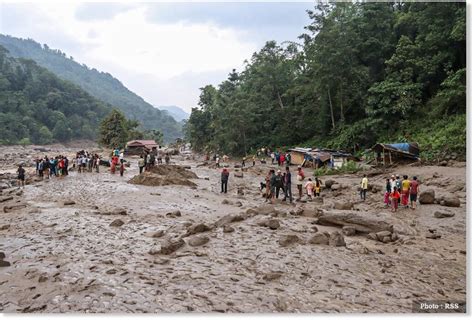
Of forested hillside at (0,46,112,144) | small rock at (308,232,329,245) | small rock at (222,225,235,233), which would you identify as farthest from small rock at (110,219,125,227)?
forested hillside at (0,46,112,144)

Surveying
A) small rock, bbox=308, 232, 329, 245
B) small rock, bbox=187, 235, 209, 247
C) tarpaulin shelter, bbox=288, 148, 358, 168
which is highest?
tarpaulin shelter, bbox=288, 148, 358, 168

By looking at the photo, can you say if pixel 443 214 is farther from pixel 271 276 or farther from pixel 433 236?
pixel 271 276

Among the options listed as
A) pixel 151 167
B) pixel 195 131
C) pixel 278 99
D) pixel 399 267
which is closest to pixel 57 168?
pixel 151 167

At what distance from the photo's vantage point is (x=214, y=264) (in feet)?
27.2

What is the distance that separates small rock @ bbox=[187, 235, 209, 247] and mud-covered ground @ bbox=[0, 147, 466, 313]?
13 centimetres

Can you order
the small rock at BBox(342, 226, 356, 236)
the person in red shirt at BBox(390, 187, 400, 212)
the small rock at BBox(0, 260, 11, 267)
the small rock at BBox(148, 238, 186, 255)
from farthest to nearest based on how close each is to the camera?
the person in red shirt at BBox(390, 187, 400, 212), the small rock at BBox(342, 226, 356, 236), the small rock at BBox(148, 238, 186, 255), the small rock at BBox(0, 260, 11, 267)

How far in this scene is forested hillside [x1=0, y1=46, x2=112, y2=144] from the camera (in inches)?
3752

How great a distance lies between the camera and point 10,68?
4542 inches

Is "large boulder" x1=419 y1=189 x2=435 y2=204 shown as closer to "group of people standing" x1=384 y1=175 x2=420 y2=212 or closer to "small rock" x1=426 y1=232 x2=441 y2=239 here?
"group of people standing" x1=384 y1=175 x2=420 y2=212

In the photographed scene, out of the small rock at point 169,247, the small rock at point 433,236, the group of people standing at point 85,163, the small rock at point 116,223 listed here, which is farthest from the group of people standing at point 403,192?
the group of people standing at point 85,163

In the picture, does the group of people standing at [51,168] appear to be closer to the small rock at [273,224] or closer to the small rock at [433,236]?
the small rock at [273,224]

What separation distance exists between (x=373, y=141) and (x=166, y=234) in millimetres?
30067

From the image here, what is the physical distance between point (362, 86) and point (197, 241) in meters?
34.5

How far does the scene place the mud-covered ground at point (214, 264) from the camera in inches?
254
